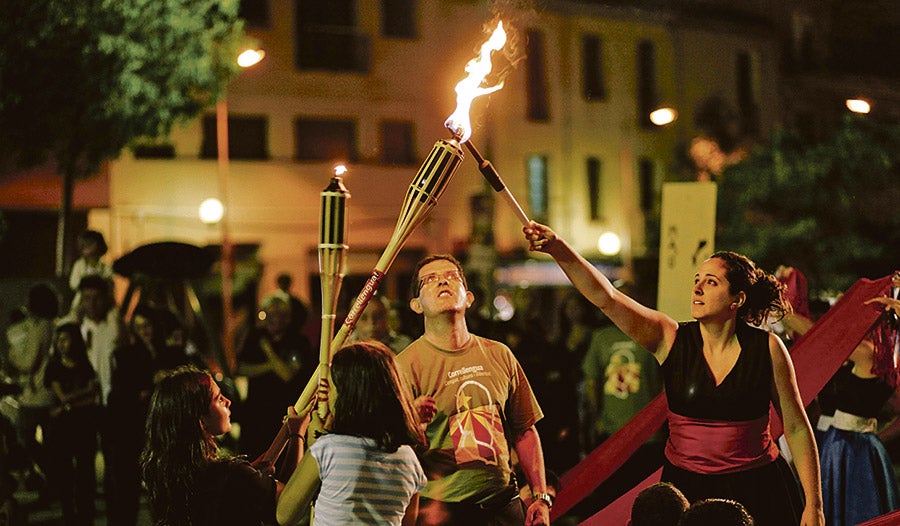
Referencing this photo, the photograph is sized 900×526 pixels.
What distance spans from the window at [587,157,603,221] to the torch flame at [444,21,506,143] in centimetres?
3072

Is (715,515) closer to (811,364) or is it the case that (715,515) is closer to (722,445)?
(722,445)

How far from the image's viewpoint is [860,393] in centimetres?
757

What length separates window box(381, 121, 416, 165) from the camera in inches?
1220

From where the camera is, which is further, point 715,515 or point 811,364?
point 811,364

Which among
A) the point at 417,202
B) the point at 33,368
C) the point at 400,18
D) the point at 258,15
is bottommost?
the point at 33,368

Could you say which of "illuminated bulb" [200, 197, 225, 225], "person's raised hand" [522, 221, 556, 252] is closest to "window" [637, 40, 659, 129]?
"illuminated bulb" [200, 197, 225, 225]

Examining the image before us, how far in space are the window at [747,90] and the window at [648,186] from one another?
195 inches

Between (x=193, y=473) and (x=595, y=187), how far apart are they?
108 feet

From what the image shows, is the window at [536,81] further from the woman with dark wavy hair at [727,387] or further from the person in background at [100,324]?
the woman with dark wavy hair at [727,387]

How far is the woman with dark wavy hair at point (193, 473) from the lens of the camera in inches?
175

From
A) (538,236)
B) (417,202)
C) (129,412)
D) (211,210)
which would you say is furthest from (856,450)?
(211,210)

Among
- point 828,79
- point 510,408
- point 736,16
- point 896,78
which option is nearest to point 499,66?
point 510,408

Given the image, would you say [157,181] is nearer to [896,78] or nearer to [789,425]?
[789,425]

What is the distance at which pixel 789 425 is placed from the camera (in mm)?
5203
